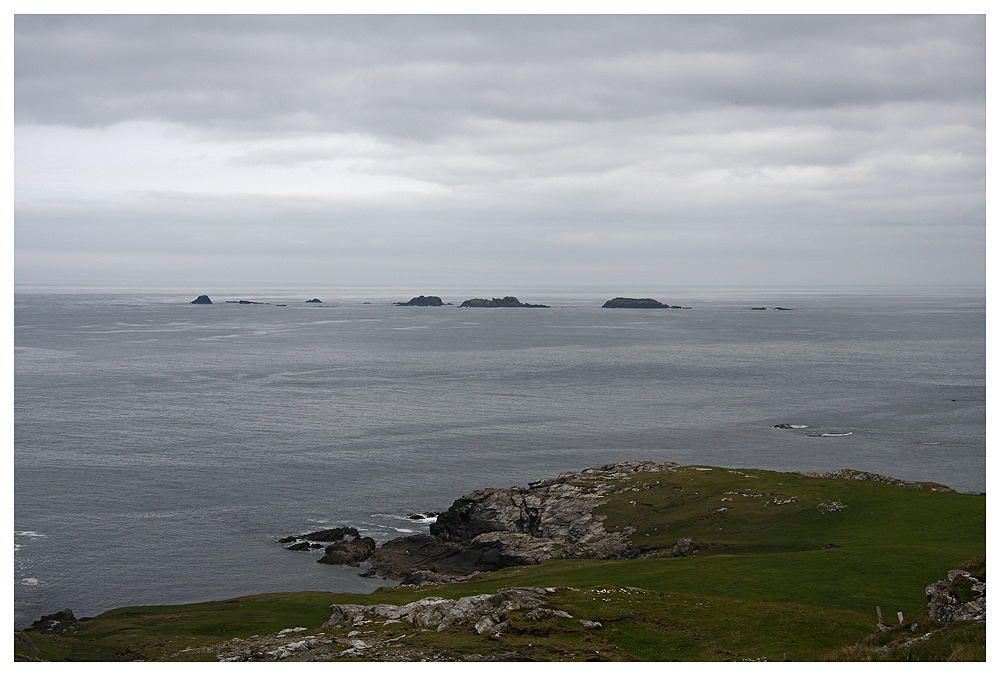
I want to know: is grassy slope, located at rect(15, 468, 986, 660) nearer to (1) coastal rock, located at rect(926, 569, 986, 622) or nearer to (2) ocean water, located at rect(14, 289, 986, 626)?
(1) coastal rock, located at rect(926, 569, 986, 622)

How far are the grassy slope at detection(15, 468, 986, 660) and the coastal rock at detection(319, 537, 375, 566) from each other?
12222mm

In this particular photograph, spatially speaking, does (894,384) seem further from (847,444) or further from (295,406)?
(295,406)

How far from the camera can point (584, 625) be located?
31375 millimetres

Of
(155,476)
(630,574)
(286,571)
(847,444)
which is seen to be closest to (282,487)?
(155,476)

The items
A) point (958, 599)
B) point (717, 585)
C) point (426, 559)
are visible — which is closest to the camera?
point (958, 599)

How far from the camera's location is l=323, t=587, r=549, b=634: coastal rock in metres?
31.9

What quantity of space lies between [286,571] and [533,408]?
69.5 m

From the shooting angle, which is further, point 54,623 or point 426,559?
point 426,559

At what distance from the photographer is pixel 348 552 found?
63.1 metres

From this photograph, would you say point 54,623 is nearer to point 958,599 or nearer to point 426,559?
point 426,559

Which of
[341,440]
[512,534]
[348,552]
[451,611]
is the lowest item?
[348,552]

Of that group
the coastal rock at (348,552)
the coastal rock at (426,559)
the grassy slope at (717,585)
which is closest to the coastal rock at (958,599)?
the grassy slope at (717,585)

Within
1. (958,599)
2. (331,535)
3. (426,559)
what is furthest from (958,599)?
(331,535)

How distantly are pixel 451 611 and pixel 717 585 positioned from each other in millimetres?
15516
